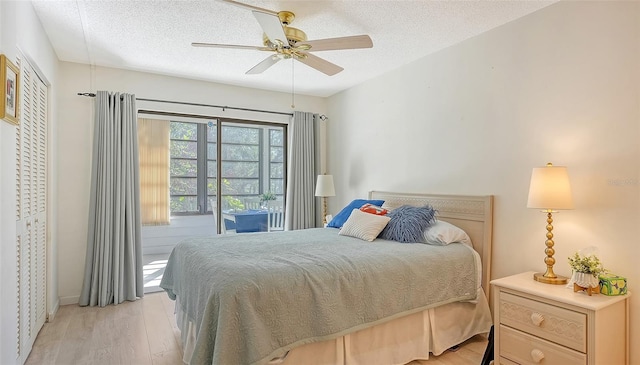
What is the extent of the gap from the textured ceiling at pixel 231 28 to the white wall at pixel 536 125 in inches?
10.4

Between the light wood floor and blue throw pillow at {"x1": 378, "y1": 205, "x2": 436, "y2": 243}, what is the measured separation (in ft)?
2.90

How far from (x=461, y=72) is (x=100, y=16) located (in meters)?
2.97

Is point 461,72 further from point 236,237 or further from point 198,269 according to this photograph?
point 198,269

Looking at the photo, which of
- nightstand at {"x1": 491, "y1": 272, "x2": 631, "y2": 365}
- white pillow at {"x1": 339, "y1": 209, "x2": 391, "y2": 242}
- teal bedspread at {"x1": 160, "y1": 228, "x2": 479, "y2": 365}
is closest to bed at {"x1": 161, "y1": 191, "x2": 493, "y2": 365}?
teal bedspread at {"x1": 160, "y1": 228, "x2": 479, "y2": 365}

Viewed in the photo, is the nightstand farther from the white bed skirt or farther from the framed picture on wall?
the framed picture on wall

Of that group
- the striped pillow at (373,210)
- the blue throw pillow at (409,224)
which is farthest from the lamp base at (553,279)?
the striped pillow at (373,210)

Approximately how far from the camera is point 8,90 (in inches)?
76.5

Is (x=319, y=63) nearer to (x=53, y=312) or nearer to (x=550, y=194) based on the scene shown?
(x=550, y=194)


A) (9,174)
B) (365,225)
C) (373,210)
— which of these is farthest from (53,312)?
(373,210)

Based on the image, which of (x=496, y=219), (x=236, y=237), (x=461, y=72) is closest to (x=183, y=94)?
(x=236, y=237)

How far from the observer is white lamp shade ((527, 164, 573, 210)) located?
2139 millimetres

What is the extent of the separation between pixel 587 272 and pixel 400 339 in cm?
117

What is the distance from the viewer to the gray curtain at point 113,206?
3.63 metres

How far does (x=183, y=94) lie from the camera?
13.8 ft
